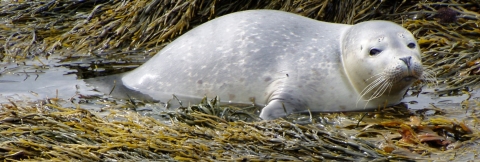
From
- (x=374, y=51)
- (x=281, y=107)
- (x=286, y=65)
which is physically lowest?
(x=281, y=107)

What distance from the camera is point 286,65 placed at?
17.6 ft

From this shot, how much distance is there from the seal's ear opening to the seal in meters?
0.07

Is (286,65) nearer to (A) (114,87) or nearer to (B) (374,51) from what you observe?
(B) (374,51)

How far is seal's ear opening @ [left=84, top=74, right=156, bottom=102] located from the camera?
5.56 metres

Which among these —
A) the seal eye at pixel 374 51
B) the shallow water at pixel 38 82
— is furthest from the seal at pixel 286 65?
the shallow water at pixel 38 82

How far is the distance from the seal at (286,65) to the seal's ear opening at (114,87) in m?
0.07

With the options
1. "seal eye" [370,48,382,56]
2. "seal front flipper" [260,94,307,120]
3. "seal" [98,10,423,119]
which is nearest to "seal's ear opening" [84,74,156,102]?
"seal" [98,10,423,119]

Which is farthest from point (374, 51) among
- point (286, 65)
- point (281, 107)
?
point (281, 107)

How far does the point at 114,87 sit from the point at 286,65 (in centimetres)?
127

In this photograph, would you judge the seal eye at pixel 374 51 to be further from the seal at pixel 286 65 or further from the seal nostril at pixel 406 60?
the seal nostril at pixel 406 60

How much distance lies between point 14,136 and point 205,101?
1.29 metres

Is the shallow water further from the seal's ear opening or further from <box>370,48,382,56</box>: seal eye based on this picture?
<box>370,48,382,56</box>: seal eye

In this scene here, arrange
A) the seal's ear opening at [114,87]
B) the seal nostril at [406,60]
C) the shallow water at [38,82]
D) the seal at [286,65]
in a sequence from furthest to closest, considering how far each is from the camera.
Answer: the seal's ear opening at [114,87] → the shallow water at [38,82] → the seal at [286,65] → the seal nostril at [406,60]

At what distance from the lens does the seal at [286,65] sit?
512 centimetres
